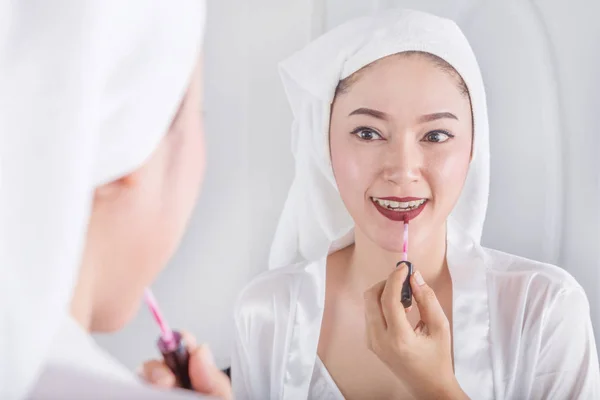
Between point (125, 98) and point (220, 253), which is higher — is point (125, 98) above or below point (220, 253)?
above

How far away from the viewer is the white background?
2.99 feet

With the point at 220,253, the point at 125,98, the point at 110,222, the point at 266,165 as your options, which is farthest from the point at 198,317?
the point at 125,98

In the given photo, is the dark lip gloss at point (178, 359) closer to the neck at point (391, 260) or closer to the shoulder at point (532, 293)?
the neck at point (391, 260)

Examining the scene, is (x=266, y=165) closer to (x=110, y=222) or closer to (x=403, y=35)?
(x=403, y=35)

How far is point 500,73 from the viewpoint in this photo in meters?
0.93

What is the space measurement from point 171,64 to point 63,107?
9 centimetres

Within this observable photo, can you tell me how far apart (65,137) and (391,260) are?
572mm

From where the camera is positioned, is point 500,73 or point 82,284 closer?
point 82,284

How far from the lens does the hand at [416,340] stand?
2.75ft

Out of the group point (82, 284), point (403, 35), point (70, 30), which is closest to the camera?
point (70, 30)

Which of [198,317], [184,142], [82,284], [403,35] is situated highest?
[403,35]

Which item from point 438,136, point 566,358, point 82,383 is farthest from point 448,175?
point 82,383

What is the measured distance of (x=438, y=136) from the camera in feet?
2.87

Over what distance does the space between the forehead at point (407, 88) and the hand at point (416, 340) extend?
206 mm
